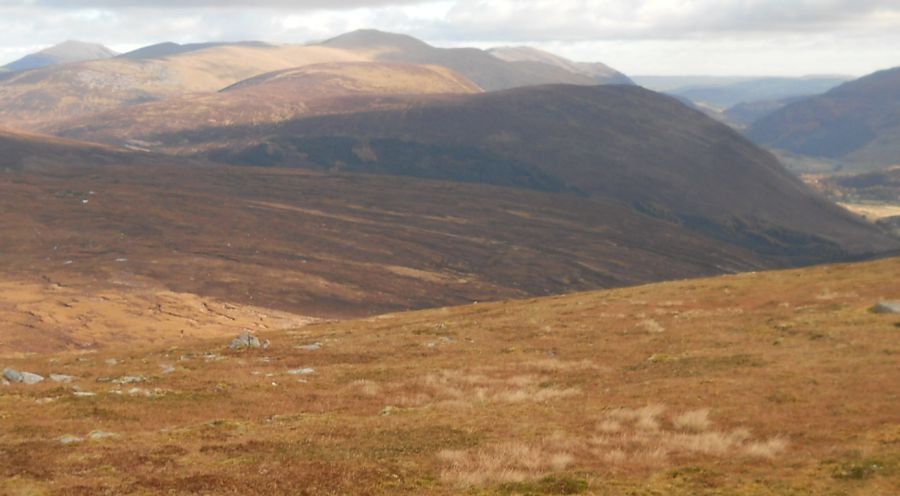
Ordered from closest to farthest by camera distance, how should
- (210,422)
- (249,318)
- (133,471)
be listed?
(133,471)
(210,422)
(249,318)

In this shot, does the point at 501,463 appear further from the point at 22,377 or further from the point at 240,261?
the point at 240,261

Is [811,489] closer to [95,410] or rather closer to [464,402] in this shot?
[464,402]

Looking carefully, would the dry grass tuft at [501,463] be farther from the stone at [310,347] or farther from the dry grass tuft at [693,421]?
the stone at [310,347]

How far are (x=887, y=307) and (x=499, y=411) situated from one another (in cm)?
2708

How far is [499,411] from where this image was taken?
31.2m

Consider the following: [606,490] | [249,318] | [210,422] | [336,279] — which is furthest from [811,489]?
[336,279]

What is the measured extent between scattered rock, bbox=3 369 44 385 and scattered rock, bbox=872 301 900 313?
4325cm

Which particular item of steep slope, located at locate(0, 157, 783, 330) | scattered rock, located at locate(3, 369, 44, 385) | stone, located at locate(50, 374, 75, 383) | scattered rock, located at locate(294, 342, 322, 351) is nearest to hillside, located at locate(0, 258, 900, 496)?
scattered rock, located at locate(294, 342, 322, 351)

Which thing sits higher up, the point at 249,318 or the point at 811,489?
the point at 811,489

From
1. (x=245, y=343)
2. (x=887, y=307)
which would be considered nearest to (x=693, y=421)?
(x=887, y=307)

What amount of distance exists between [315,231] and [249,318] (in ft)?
259

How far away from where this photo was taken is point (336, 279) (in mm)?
157750

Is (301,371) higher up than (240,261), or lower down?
higher up

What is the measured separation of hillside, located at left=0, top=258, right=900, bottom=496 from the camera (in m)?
21.3
